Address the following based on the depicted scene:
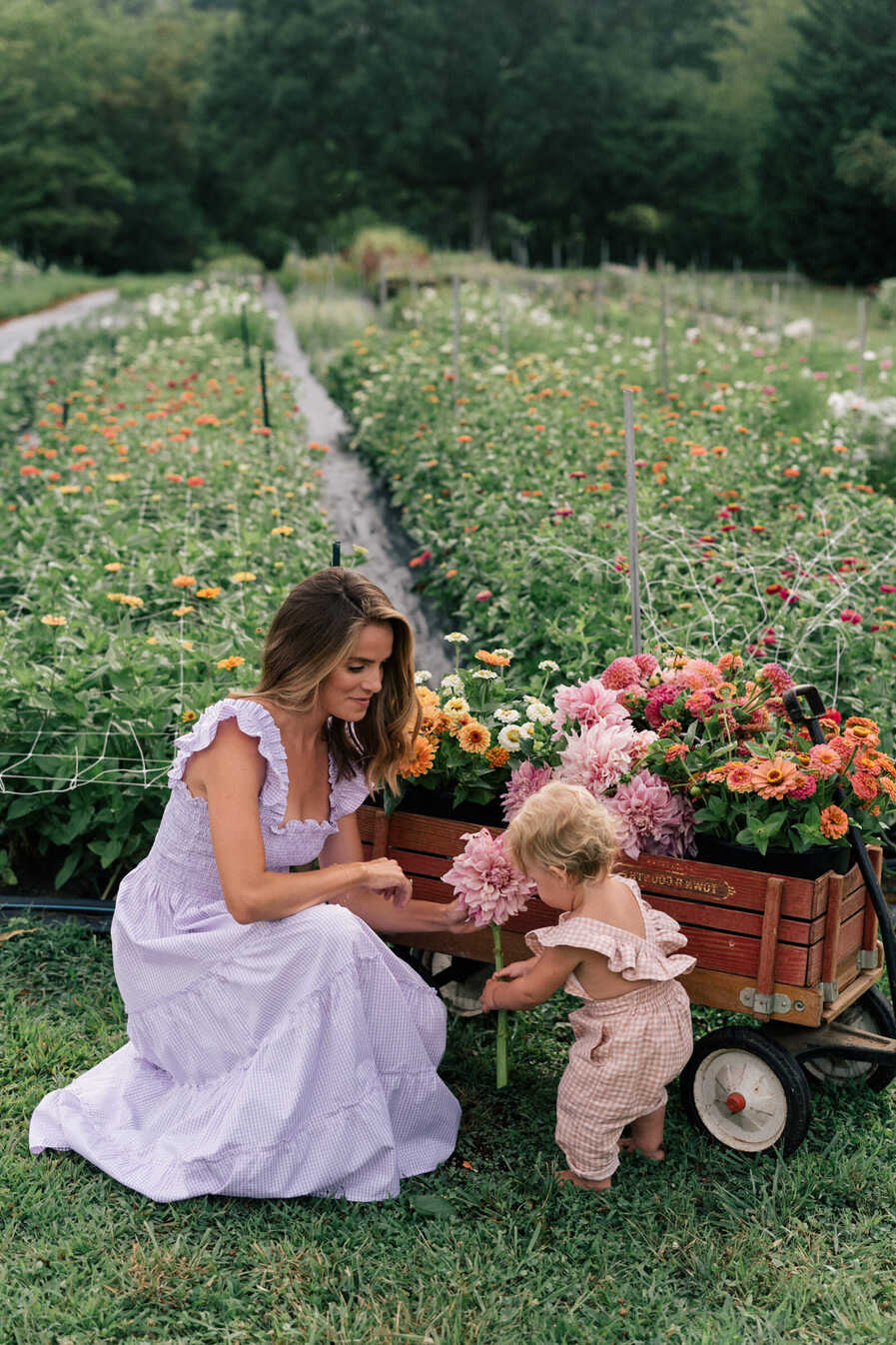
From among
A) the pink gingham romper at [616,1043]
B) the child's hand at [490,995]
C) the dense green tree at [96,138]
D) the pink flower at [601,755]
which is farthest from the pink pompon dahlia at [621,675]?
the dense green tree at [96,138]

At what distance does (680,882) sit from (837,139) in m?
33.9

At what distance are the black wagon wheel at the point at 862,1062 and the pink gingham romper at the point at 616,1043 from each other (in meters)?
0.54

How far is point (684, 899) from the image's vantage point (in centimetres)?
273

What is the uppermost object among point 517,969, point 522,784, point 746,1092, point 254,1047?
point 522,784

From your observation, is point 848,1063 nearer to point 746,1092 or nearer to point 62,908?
point 746,1092

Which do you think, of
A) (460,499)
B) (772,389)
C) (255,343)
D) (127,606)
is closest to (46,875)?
(127,606)

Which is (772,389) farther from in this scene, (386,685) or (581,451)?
(386,685)

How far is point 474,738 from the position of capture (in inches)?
117

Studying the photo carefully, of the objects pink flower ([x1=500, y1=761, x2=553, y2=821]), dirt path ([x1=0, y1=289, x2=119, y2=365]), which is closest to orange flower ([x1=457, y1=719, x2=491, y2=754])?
pink flower ([x1=500, y1=761, x2=553, y2=821])

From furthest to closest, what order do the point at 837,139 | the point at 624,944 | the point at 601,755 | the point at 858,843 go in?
the point at 837,139 < the point at 601,755 < the point at 858,843 < the point at 624,944

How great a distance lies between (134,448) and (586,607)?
374 centimetres

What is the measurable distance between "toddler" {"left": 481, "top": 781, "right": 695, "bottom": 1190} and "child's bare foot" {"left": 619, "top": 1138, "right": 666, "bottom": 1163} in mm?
133

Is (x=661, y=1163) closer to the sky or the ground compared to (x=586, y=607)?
closer to the ground

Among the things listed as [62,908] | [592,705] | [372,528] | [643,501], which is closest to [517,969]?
[592,705]
